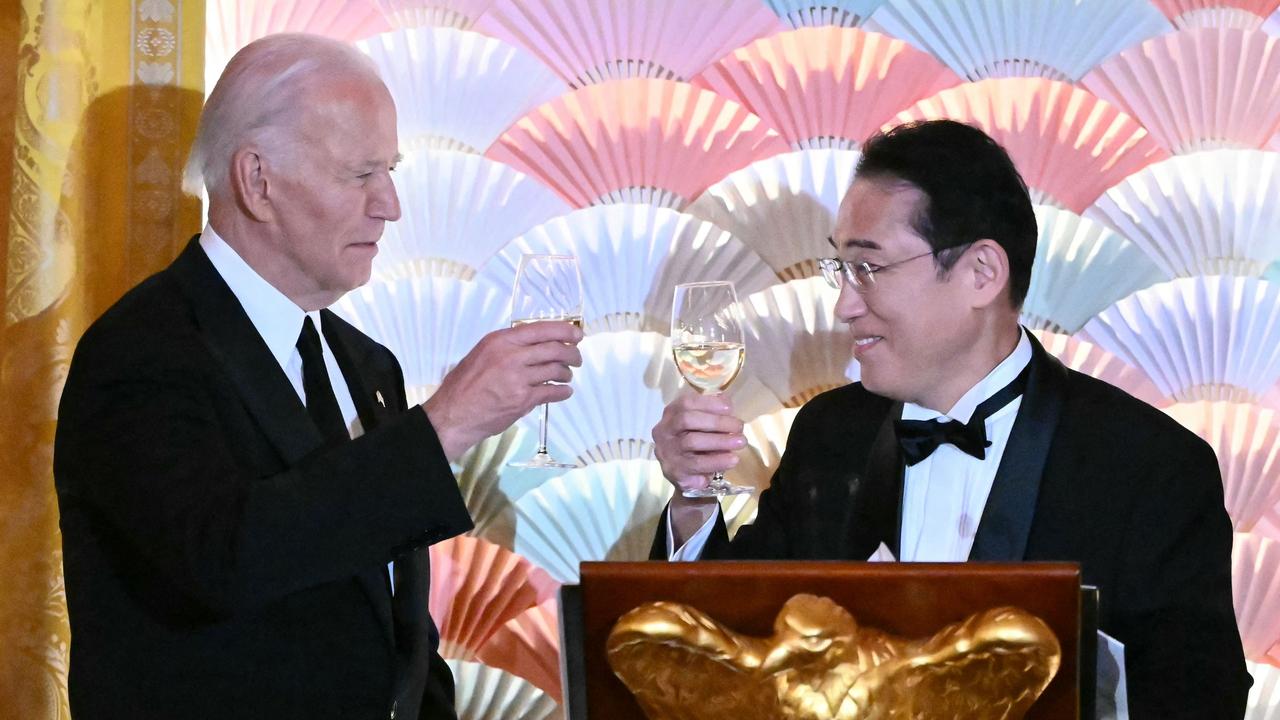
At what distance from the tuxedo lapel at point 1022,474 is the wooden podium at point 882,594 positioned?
0.73 meters

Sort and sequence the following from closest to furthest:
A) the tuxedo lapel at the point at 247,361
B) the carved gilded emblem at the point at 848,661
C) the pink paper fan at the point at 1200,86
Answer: the carved gilded emblem at the point at 848,661 → the tuxedo lapel at the point at 247,361 → the pink paper fan at the point at 1200,86

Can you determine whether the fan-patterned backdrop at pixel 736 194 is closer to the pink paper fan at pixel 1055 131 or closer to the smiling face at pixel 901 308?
the pink paper fan at pixel 1055 131

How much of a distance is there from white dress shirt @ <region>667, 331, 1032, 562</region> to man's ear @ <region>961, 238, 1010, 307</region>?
A: 0.13 m

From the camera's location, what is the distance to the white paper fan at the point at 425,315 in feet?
8.48

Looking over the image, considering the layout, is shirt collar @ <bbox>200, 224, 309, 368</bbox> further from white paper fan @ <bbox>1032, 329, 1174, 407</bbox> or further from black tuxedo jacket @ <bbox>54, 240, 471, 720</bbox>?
white paper fan @ <bbox>1032, 329, 1174, 407</bbox>

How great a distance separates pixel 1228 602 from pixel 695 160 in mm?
1169

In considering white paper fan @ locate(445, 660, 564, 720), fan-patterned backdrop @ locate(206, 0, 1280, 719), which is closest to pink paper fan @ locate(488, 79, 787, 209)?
fan-patterned backdrop @ locate(206, 0, 1280, 719)

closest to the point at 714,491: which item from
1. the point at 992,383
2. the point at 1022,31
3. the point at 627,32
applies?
the point at 992,383

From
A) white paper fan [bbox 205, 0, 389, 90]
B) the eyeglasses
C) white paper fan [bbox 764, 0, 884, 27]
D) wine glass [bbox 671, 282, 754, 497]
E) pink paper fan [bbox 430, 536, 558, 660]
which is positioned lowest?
pink paper fan [bbox 430, 536, 558, 660]

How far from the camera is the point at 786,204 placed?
256 centimetres

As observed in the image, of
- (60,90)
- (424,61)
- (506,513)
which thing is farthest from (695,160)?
(60,90)

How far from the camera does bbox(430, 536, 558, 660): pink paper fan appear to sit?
2.57 meters

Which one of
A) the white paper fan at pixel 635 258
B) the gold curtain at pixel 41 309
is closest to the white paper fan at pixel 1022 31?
the white paper fan at pixel 635 258

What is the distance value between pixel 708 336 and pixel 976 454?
1.57 feet
